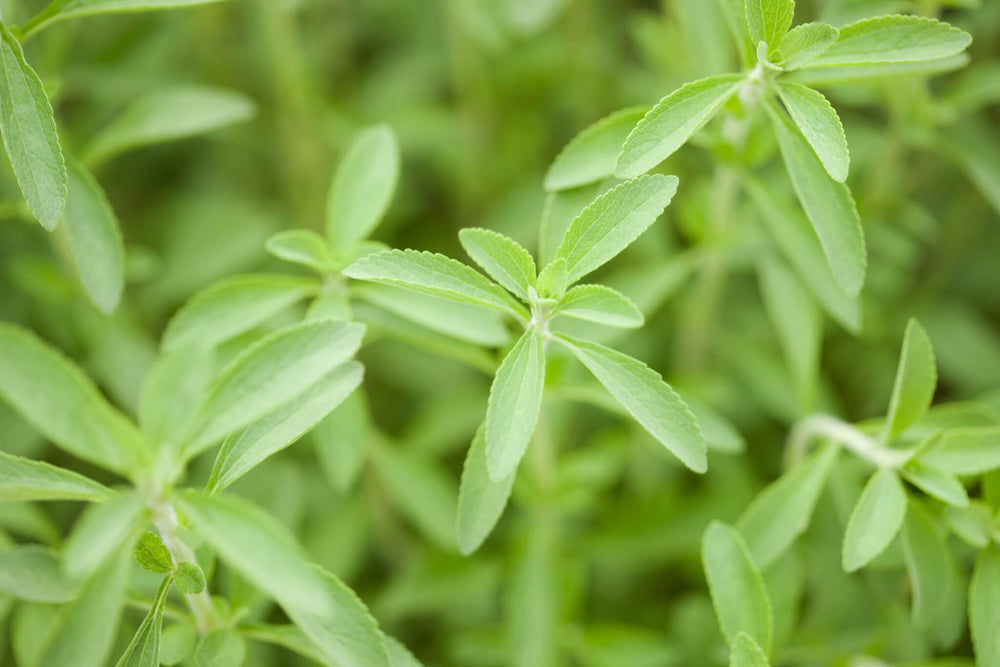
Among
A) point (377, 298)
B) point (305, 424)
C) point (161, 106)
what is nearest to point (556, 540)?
point (377, 298)

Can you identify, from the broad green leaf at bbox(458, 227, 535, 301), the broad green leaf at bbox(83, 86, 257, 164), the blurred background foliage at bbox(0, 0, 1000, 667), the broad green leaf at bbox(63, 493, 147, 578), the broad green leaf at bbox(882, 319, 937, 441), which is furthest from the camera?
the blurred background foliage at bbox(0, 0, 1000, 667)

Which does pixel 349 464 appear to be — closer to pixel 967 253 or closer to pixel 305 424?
pixel 305 424

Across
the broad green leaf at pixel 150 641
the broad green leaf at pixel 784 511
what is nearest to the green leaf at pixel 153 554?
the broad green leaf at pixel 150 641

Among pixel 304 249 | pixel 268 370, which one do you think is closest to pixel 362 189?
pixel 304 249

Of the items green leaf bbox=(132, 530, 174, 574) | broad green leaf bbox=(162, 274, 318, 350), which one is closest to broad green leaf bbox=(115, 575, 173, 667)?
green leaf bbox=(132, 530, 174, 574)

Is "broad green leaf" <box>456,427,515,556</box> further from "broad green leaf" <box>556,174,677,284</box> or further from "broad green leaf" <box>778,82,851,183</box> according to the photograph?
"broad green leaf" <box>778,82,851,183</box>
